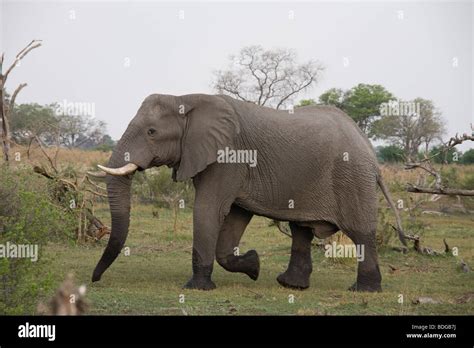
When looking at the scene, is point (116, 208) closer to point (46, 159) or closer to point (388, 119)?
point (46, 159)

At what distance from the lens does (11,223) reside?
413 inches

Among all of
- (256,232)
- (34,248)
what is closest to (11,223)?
(34,248)

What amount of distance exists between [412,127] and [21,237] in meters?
32.5

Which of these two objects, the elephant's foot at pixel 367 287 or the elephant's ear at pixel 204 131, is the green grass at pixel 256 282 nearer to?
the elephant's foot at pixel 367 287

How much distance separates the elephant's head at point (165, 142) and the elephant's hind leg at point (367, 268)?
231 centimetres

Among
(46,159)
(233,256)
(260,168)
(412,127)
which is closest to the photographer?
(260,168)

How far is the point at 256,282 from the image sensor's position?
12992mm
